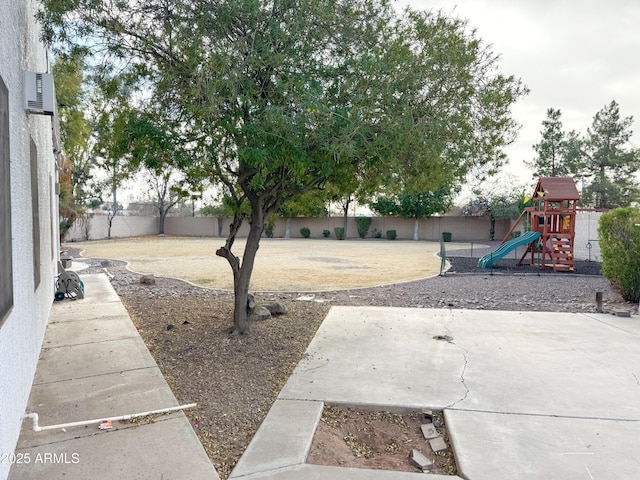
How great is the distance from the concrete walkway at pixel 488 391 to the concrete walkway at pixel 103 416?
0.54m

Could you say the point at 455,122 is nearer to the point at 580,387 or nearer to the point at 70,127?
the point at 580,387

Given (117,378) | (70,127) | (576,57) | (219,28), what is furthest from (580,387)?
(70,127)

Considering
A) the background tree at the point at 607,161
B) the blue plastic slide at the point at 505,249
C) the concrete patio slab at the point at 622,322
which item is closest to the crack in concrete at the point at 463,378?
the concrete patio slab at the point at 622,322

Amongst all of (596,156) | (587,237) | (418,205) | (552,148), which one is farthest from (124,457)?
(596,156)

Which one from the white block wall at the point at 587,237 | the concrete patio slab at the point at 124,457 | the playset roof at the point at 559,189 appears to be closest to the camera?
the concrete patio slab at the point at 124,457

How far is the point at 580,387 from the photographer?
4062 mm

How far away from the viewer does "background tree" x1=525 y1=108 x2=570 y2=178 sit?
2997 centimetres

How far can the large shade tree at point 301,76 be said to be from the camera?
4.16m

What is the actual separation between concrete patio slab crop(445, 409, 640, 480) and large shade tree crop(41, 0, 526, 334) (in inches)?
105

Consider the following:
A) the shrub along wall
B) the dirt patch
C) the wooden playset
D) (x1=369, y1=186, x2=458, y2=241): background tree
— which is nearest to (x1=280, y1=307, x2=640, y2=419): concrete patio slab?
the dirt patch

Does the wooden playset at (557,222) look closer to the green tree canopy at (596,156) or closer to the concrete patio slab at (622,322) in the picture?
the concrete patio slab at (622,322)

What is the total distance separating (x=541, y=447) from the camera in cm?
297

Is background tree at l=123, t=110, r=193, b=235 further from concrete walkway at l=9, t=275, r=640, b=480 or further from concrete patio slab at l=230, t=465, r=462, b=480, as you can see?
concrete patio slab at l=230, t=465, r=462, b=480

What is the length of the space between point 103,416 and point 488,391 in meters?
3.37
